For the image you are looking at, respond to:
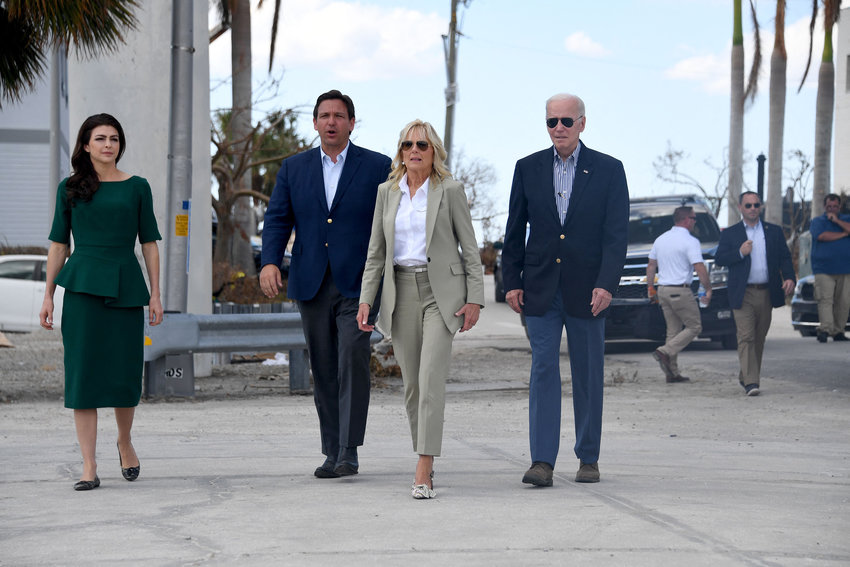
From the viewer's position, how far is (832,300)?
713 inches

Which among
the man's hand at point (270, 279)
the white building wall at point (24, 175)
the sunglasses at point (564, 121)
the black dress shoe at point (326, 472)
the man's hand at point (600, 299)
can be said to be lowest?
the black dress shoe at point (326, 472)

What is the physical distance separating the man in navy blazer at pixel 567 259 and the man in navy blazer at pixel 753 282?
5520mm

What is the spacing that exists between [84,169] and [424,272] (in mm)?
1888

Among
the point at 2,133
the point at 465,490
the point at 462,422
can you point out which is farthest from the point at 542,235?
the point at 2,133

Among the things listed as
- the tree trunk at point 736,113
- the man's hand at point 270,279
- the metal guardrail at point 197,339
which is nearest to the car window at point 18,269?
the metal guardrail at point 197,339

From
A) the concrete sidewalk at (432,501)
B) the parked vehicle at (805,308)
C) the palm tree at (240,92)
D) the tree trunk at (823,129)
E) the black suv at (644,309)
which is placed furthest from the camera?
the tree trunk at (823,129)

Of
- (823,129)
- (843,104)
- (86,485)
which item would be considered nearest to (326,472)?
(86,485)

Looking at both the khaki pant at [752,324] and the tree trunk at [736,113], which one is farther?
the tree trunk at [736,113]

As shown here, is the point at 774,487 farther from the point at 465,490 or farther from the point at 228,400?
the point at 228,400

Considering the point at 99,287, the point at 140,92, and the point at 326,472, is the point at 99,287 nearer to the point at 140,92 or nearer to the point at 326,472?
the point at 326,472

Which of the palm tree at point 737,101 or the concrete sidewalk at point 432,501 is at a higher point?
the palm tree at point 737,101

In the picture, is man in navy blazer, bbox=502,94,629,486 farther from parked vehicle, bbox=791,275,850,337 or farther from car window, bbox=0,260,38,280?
car window, bbox=0,260,38,280

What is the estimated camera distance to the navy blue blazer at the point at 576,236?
267 inches

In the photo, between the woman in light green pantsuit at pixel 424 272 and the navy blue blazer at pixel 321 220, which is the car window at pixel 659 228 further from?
the woman in light green pantsuit at pixel 424 272
